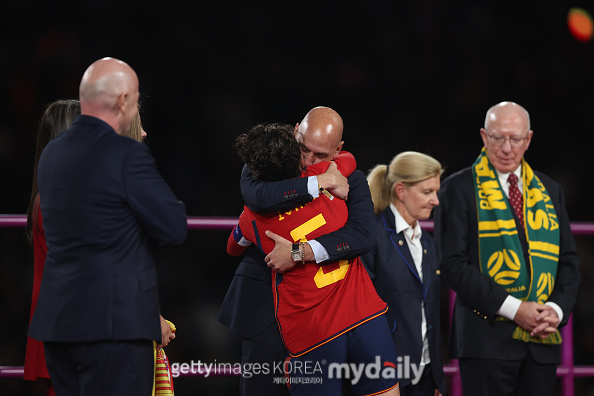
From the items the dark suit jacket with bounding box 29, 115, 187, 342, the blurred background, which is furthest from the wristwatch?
the blurred background

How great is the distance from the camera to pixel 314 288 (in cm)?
196

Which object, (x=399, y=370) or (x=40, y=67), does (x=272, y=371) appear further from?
(x=40, y=67)

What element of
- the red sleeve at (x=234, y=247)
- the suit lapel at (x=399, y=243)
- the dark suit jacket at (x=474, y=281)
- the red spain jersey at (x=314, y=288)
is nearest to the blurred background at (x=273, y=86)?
the dark suit jacket at (x=474, y=281)

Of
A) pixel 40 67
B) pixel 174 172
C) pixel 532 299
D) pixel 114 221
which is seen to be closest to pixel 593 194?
pixel 174 172

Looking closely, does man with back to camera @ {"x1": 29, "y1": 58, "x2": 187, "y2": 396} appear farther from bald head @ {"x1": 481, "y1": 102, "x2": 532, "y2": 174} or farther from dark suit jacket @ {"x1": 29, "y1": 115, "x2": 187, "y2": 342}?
bald head @ {"x1": 481, "y1": 102, "x2": 532, "y2": 174}

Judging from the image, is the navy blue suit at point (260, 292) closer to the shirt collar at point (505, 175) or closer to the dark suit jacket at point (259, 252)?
the dark suit jacket at point (259, 252)

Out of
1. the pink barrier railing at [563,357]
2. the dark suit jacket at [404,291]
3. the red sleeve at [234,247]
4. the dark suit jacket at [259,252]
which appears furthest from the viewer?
the pink barrier railing at [563,357]

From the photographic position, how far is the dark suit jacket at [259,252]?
192 centimetres

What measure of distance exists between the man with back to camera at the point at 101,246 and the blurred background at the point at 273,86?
176 inches

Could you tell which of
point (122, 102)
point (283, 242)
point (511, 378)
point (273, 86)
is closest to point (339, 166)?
point (283, 242)

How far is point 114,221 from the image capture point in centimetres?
160

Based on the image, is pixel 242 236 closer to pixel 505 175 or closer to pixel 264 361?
pixel 264 361

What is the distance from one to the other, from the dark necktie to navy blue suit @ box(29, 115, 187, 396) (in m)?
1.42

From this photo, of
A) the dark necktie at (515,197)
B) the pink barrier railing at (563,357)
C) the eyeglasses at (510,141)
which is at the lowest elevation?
the pink barrier railing at (563,357)
